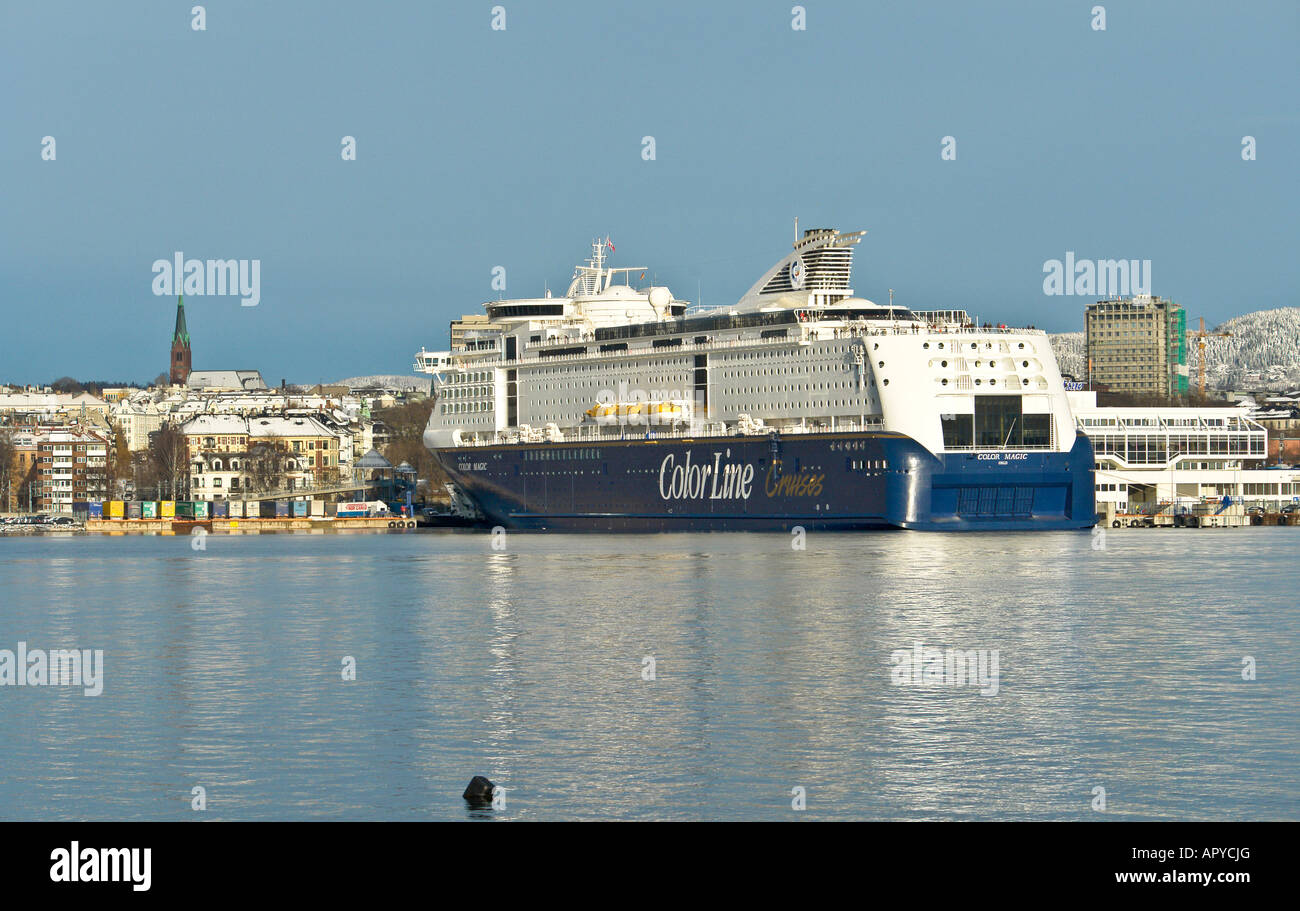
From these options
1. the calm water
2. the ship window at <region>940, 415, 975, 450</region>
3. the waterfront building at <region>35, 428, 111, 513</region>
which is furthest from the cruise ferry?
the waterfront building at <region>35, 428, 111, 513</region>

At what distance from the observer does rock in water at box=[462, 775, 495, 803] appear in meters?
20.5

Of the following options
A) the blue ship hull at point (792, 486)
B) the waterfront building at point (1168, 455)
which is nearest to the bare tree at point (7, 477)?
the blue ship hull at point (792, 486)

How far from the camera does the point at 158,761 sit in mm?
23359

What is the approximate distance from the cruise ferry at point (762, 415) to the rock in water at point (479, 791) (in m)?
51.9

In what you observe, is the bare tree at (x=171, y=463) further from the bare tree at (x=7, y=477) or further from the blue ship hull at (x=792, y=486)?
the blue ship hull at (x=792, y=486)

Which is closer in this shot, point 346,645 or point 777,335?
point 346,645

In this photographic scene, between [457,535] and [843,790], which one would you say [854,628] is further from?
[457,535]

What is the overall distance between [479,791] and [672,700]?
24.9ft

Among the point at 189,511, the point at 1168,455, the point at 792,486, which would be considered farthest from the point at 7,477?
the point at 792,486

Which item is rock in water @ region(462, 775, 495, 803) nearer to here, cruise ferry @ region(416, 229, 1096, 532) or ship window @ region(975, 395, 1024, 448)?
cruise ferry @ region(416, 229, 1096, 532)

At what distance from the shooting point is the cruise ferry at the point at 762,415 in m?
72.4

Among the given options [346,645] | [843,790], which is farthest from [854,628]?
[843,790]

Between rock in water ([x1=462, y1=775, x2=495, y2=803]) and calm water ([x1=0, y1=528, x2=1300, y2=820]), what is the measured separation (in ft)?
0.69
